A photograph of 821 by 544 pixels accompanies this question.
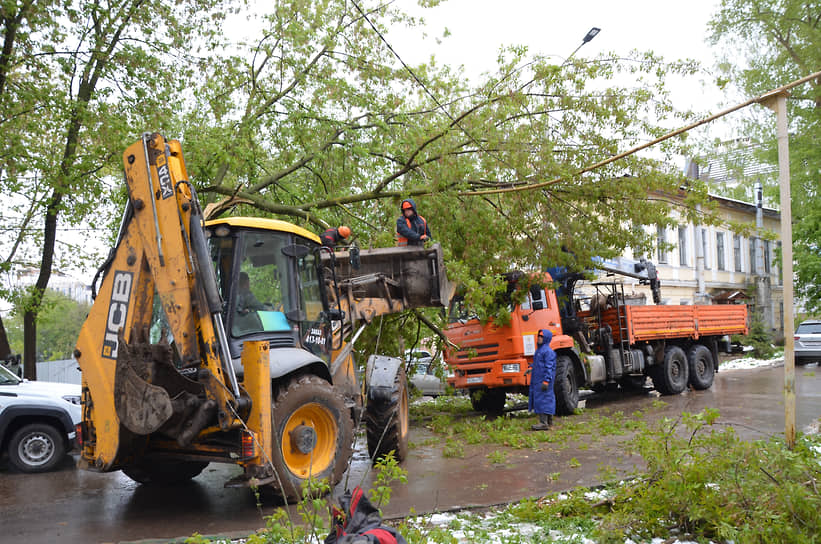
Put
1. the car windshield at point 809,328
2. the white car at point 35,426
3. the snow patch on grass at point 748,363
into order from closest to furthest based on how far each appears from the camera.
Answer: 1. the white car at point 35,426
2. the car windshield at point 809,328
3. the snow patch on grass at point 748,363

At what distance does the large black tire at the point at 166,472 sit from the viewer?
7914 mm

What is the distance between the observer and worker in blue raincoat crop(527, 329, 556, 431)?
37.9ft

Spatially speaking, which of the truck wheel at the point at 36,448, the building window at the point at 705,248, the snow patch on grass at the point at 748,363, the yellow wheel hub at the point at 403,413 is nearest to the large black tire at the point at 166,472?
the truck wheel at the point at 36,448

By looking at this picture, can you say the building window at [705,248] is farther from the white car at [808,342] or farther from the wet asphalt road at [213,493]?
the wet asphalt road at [213,493]

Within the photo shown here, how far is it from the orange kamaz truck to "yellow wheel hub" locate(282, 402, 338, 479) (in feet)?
19.0

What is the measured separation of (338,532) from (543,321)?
10.5 metres

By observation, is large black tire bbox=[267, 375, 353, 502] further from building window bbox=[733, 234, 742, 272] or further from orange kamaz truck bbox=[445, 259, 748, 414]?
building window bbox=[733, 234, 742, 272]

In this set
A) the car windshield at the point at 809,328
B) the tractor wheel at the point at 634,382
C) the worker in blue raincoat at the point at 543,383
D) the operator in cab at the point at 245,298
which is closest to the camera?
the operator in cab at the point at 245,298

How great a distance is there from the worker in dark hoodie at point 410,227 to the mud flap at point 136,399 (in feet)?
16.4

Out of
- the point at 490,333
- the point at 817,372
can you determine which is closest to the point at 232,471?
the point at 490,333

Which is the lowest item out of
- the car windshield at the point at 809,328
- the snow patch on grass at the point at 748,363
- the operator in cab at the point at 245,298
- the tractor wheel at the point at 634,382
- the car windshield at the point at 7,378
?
the snow patch on grass at the point at 748,363

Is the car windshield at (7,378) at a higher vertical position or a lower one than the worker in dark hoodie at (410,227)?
lower

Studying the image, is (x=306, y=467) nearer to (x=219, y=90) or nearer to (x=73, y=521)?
(x=73, y=521)

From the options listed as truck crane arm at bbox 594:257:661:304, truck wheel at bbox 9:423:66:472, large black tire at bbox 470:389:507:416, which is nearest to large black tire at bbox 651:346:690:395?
truck crane arm at bbox 594:257:661:304
